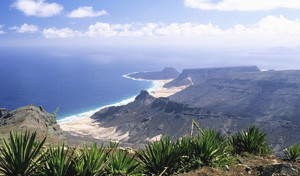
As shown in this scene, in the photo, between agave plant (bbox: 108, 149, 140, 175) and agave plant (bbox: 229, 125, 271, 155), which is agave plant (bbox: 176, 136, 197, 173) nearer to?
agave plant (bbox: 108, 149, 140, 175)

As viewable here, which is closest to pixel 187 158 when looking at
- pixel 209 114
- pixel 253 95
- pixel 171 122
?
pixel 171 122

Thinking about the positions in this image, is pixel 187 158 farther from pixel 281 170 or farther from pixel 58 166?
pixel 58 166

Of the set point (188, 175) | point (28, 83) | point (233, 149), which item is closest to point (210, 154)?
point (188, 175)

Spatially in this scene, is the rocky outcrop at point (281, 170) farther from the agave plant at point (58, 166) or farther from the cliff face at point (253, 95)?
the cliff face at point (253, 95)

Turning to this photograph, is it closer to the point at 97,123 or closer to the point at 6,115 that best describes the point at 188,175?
the point at 6,115

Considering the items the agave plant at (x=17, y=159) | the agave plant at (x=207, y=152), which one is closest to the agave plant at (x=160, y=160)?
the agave plant at (x=207, y=152)

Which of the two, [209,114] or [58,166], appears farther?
[209,114]

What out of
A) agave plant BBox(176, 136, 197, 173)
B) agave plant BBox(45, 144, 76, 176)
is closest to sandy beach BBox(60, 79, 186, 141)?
agave plant BBox(176, 136, 197, 173)

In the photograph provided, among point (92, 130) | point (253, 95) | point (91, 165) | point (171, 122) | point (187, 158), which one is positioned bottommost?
point (92, 130)
